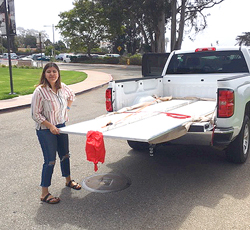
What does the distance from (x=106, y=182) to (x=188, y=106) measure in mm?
2174

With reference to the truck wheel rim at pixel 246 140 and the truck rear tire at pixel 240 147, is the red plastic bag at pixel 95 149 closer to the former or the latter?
the truck rear tire at pixel 240 147

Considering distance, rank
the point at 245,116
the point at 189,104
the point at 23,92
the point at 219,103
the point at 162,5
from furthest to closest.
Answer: the point at 162,5 < the point at 23,92 < the point at 189,104 < the point at 245,116 < the point at 219,103

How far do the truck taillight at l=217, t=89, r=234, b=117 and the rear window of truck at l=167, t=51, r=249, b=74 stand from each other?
1.92 m

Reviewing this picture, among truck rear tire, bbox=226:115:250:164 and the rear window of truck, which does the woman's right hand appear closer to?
truck rear tire, bbox=226:115:250:164

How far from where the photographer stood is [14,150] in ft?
20.8

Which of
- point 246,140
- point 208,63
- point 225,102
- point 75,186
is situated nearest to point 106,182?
point 75,186

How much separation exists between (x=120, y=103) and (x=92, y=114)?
4.60 metres

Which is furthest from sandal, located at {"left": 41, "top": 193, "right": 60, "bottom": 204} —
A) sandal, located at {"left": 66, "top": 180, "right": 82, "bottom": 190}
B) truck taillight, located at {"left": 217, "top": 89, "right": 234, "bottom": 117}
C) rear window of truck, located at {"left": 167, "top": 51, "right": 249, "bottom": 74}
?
rear window of truck, located at {"left": 167, "top": 51, "right": 249, "bottom": 74}

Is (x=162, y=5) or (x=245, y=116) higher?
(x=162, y=5)

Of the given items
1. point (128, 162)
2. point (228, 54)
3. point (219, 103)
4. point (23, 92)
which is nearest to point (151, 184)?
point (128, 162)

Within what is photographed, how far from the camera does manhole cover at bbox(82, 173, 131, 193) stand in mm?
4453

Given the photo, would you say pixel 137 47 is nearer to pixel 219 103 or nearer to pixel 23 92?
pixel 23 92

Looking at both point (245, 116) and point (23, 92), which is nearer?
point (245, 116)

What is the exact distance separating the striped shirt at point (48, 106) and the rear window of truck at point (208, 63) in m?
3.36
